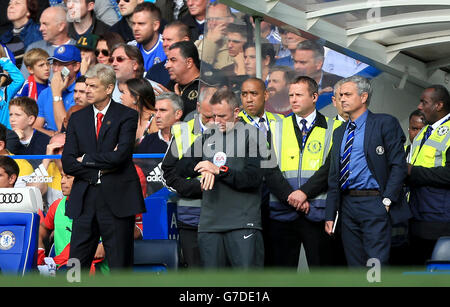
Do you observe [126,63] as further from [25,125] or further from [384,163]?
[384,163]

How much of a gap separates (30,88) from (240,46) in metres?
4.70

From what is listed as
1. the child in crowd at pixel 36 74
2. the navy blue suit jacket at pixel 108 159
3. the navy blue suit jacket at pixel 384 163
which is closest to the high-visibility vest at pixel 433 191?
the navy blue suit jacket at pixel 384 163

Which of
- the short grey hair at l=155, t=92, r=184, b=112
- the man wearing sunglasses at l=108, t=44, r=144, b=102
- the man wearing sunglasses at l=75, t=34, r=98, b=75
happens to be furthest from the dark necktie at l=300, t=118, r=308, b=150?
the man wearing sunglasses at l=75, t=34, r=98, b=75

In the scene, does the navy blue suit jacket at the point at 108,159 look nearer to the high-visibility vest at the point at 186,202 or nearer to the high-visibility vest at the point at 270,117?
the high-visibility vest at the point at 186,202

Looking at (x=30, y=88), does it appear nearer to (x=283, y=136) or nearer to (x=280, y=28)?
(x=280, y=28)

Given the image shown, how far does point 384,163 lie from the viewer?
21.9 ft

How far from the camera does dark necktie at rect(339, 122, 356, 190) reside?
671 cm

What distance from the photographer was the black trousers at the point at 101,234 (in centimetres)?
642

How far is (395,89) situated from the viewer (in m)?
9.06

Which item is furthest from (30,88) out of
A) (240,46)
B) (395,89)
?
(395,89)

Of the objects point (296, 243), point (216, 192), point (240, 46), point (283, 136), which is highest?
point (240, 46)

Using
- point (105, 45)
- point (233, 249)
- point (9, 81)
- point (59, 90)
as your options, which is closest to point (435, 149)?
point (233, 249)

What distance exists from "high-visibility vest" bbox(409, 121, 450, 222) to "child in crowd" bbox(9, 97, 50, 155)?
16.6ft

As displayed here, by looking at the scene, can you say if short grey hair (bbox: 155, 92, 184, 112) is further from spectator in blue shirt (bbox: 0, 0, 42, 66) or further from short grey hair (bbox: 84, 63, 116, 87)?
spectator in blue shirt (bbox: 0, 0, 42, 66)
